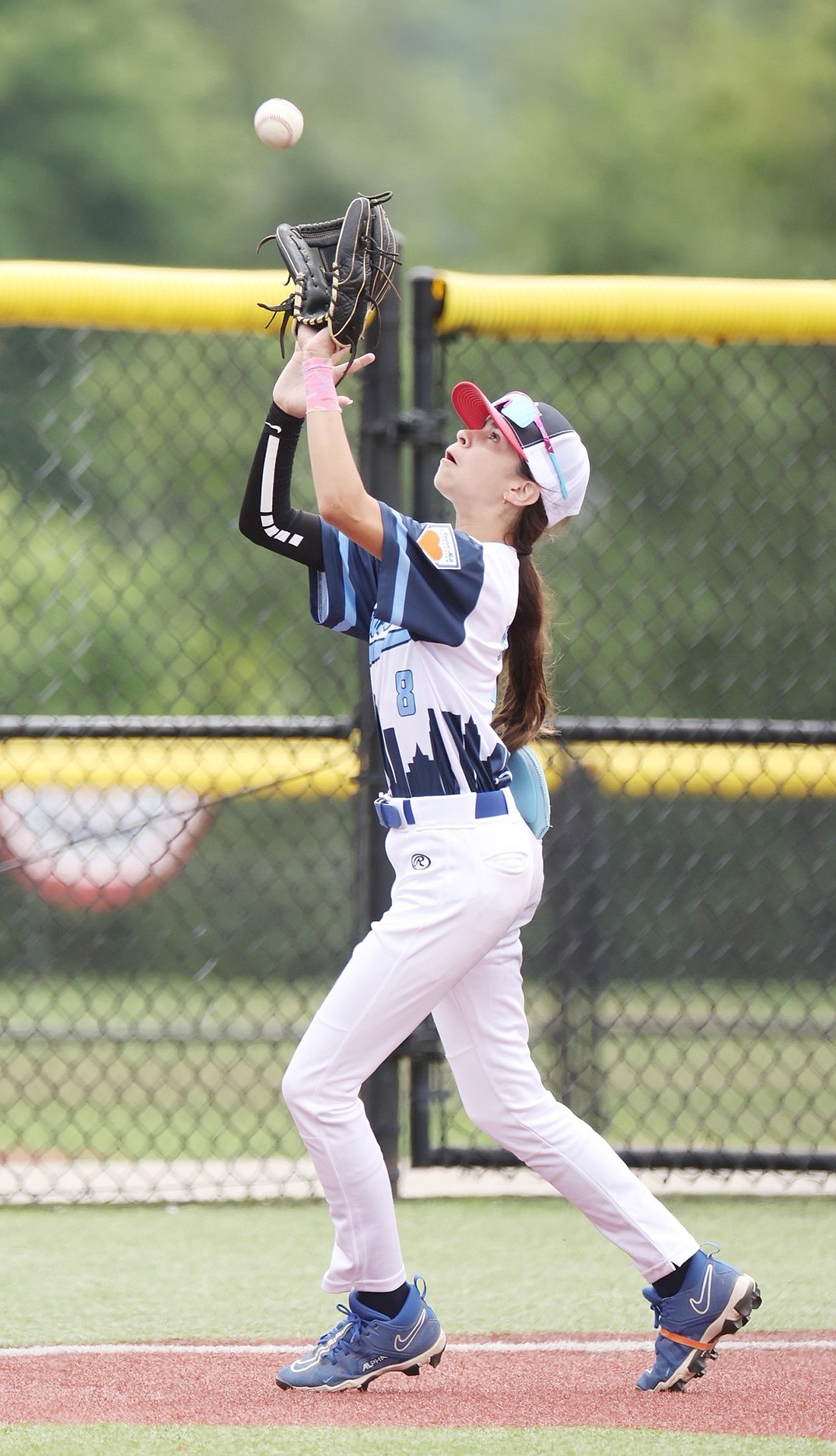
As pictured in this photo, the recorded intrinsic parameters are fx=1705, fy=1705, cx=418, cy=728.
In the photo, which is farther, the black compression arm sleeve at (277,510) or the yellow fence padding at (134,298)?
the yellow fence padding at (134,298)

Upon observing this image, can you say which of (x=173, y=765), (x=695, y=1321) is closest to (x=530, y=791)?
(x=695, y=1321)

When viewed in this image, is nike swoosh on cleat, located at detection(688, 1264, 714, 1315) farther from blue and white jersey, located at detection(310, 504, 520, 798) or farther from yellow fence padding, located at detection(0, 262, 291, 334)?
yellow fence padding, located at detection(0, 262, 291, 334)

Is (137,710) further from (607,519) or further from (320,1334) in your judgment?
(320,1334)

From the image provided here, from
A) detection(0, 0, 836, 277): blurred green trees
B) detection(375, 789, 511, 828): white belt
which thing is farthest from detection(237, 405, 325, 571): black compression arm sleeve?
detection(0, 0, 836, 277): blurred green trees

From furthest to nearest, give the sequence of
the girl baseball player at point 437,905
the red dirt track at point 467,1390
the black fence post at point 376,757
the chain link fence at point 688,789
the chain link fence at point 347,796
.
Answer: the chain link fence at point 688,789 < the chain link fence at point 347,796 < the black fence post at point 376,757 < the girl baseball player at point 437,905 < the red dirt track at point 467,1390

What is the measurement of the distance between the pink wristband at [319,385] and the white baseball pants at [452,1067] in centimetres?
65

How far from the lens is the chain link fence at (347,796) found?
440 centimetres

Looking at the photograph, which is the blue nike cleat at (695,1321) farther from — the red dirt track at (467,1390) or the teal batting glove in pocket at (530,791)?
the teal batting glove in pocket at (530,791)

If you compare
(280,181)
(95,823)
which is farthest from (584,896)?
(280,181)

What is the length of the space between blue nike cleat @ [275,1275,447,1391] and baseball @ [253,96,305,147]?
1994mm

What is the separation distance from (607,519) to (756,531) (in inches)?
42.4

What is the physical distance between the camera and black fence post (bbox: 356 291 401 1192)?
412 centimetres

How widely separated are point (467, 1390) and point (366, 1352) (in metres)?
0.18

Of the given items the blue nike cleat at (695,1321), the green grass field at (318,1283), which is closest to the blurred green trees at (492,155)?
the green grass field at (318,1283)
